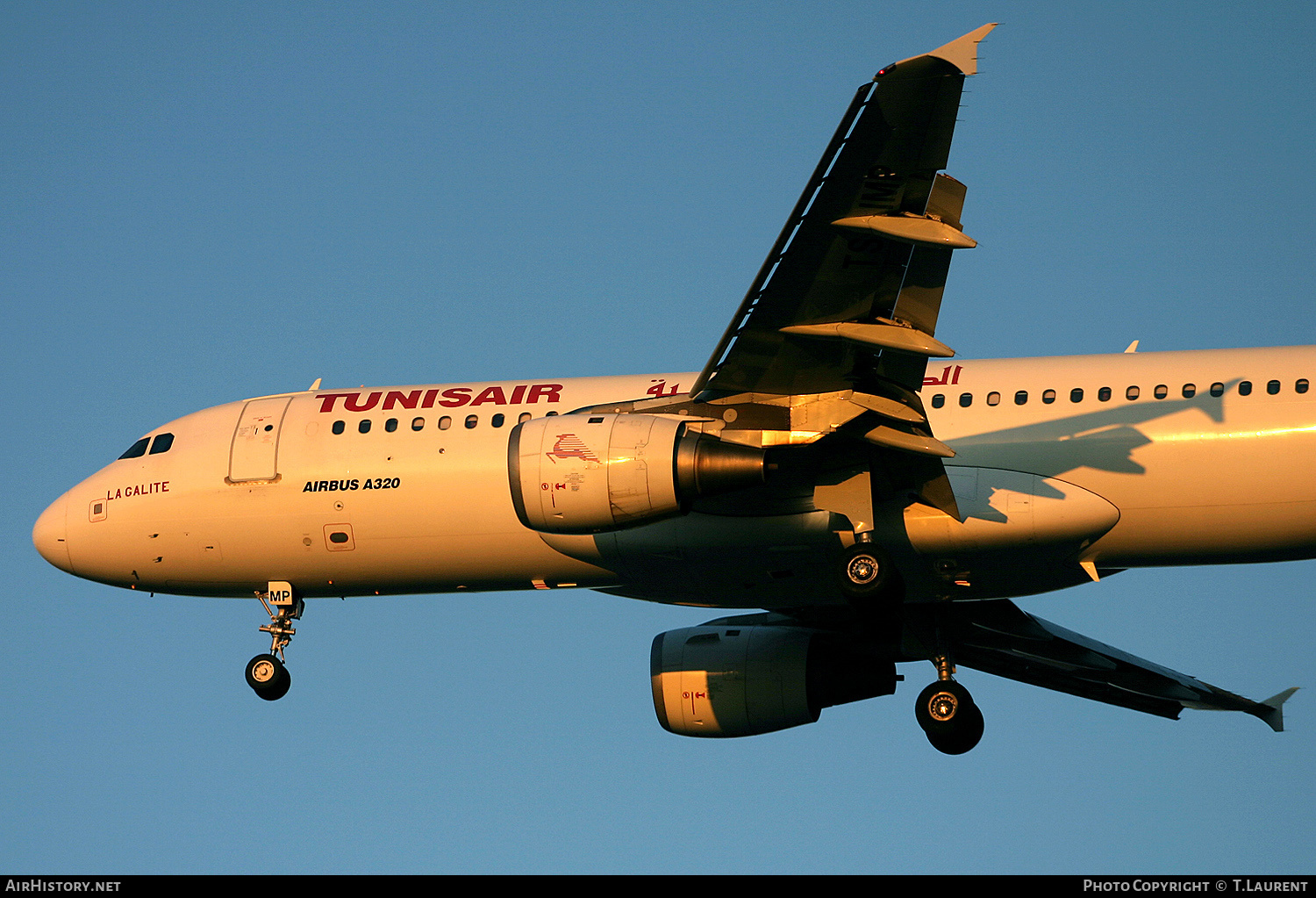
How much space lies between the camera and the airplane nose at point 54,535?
20.5 meters

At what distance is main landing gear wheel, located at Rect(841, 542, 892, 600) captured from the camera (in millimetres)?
16406

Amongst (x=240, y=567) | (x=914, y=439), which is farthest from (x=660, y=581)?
(x=240, y=567)

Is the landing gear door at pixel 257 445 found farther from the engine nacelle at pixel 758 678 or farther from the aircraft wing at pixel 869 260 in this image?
the aircraft wing at pixel 869 260

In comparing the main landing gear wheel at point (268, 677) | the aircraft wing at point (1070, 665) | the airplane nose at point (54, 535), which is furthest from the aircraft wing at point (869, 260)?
the airplane nose at point (54, 535)

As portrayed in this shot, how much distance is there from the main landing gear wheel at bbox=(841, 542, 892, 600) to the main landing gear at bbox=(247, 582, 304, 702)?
7.65m

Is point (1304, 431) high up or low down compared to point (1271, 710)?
up

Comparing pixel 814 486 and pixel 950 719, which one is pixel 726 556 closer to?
pixel 814 486

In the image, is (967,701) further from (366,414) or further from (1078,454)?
(366,414)

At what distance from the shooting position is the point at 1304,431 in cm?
1678

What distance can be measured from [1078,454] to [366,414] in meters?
8.88

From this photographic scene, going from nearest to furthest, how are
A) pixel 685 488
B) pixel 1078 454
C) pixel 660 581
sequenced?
pixel 685 488
pixel 1078 454
pixel 660 581

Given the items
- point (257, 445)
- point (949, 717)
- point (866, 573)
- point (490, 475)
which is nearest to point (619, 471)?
point (866, 573)

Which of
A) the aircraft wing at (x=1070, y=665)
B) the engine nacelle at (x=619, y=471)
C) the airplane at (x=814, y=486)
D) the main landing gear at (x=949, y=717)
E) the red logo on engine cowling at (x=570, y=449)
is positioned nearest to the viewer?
the airplane at (x=814, y=486)

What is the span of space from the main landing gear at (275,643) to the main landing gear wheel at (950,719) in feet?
26.9
